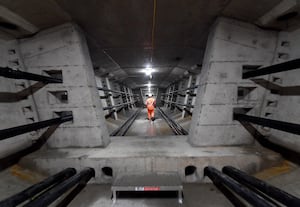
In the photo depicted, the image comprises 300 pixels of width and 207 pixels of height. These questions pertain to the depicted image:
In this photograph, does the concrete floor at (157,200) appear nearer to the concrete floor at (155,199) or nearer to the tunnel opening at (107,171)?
the concrete floor at (155,199)

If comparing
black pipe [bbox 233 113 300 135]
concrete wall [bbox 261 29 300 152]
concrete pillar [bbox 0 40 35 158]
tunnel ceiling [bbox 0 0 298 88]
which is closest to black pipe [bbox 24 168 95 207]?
concrete pillar [bbox 0 40 35 158]

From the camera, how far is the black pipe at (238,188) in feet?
4.36

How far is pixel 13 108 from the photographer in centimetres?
249

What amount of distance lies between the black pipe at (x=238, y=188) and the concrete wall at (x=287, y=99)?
1313mm

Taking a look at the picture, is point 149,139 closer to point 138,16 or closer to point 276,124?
point 276,124

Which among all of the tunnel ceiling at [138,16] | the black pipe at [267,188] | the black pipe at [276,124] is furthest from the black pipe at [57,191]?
the black pipe at [276,124]

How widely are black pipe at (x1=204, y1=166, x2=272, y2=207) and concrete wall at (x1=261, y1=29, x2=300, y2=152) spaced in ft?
4.31

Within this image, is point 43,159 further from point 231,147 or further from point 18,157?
point 231,147

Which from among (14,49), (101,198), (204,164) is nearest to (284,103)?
(204,164)

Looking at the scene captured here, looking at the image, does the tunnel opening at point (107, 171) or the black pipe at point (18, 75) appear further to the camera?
the tunnel opening at point (107, 171)

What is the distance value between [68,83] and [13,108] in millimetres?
940

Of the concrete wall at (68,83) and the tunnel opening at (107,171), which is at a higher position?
the concrete wall at (68,83)

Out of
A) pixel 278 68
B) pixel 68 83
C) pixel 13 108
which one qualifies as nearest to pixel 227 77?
pixel 278 68

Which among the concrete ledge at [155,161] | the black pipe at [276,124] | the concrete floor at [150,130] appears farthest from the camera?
the concrete floor at [150,130]
